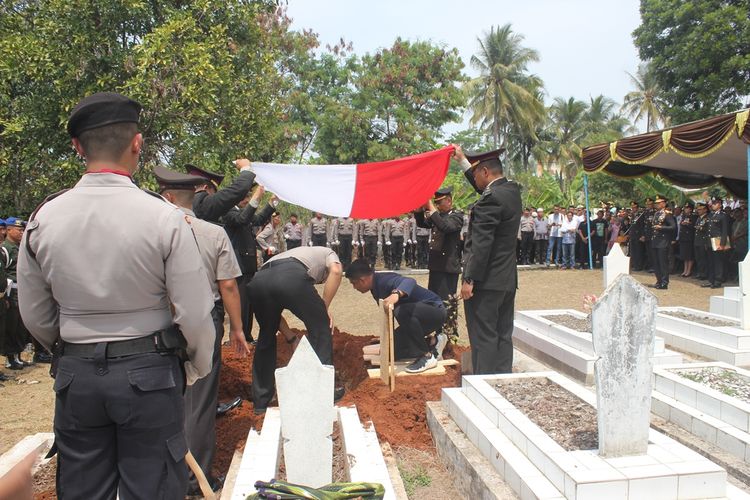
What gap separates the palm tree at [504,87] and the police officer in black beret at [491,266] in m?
27.3

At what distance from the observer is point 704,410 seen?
378 centimetres

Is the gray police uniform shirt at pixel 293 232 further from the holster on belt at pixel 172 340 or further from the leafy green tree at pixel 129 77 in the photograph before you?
the holster on belt at pixel 172 340

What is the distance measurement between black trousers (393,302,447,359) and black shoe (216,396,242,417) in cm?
155

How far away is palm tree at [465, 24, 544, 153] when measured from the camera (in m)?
30.5

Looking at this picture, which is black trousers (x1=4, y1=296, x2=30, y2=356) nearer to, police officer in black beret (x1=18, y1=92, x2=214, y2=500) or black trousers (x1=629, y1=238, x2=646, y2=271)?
police officer in black beret (x1=18, y1=92, x2=214, y2=500)

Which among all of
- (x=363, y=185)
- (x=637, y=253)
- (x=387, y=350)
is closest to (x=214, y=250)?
(x=387, y=350)

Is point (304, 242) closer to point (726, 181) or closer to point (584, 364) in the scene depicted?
point (726, 181)

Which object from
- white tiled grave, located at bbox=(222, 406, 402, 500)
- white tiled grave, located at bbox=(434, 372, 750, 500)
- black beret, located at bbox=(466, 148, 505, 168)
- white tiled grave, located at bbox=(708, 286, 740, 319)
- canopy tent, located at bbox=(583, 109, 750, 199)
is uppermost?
canopy tent, located at bbox=(583, 109, 750, 199)

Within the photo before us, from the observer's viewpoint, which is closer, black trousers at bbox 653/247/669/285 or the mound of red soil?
the mound of red soil

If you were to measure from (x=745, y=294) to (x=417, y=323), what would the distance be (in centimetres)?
314

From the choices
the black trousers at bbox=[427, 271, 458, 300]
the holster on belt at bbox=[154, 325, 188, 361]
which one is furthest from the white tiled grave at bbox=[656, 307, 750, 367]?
the holster on belt at bbox=[154, 325, 188, 361]

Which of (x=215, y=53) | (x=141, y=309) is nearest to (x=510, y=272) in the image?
(x=141, y=309)

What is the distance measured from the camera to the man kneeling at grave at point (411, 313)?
16.6 ft

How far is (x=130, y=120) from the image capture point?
198 centimetres
